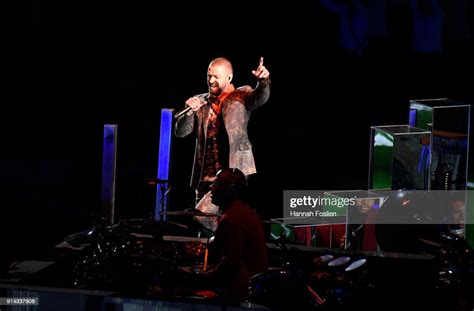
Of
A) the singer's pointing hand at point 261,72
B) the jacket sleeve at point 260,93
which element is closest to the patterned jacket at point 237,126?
the jacket sleeve at point 260,93

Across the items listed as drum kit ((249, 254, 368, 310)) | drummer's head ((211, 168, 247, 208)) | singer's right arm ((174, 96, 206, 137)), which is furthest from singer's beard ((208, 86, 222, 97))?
drummer's head ((211, 168, 247, 208))

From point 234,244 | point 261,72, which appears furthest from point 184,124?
point 234,244

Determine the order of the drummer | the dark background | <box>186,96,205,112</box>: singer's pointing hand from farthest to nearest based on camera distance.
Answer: the dark background, <box>186,96,205,112</box>: singer's pointing hand, the drummer

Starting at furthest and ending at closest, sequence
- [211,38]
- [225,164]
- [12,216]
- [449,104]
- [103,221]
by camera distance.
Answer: [211,38] < [12,216] < [449,104] < [225,164] < [103,221]

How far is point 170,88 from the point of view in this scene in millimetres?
12398

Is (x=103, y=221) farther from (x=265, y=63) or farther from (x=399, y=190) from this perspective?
(x=265, y=63)

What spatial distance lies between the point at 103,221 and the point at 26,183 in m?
4.89

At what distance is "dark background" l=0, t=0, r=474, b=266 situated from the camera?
40.5 ft

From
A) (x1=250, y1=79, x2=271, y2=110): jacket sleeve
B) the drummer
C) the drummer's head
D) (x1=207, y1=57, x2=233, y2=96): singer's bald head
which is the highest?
(x1=207, y1=57, x2=233, y2=96): singer's bald head

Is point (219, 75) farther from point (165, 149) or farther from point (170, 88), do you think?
point (170, 88)

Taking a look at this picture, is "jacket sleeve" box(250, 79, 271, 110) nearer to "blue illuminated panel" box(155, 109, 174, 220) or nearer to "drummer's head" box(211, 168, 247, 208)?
"blue illuminated panel" box(155, 109, 174, 220)

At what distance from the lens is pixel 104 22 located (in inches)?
488

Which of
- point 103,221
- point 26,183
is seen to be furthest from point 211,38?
point 103,221

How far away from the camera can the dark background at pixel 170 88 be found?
12344mm
